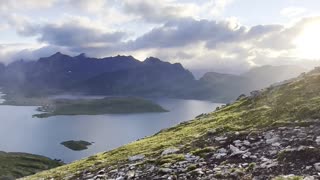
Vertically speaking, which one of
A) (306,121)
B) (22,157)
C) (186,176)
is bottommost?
(22,157)

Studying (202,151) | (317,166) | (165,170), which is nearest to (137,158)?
(202,151)

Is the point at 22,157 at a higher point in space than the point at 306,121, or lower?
lower

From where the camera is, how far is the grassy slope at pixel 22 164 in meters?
134

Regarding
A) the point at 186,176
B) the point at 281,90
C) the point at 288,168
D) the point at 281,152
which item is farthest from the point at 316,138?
the point at 281,90

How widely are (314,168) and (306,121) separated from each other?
355 inches

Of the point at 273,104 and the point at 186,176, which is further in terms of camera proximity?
the point at 273,104

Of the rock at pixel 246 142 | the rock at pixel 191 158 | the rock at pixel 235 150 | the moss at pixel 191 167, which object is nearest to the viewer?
the moss at pixel 191 167

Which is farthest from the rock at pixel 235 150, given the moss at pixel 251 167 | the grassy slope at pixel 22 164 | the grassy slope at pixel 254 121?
the grassy slope at pixel 22 164

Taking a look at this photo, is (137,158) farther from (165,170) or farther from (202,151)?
(165,170)

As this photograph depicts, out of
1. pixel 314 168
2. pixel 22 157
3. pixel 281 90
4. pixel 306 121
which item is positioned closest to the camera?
pixel 314 168

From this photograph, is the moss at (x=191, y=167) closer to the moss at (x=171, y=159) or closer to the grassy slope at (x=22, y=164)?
the moss at (x=171, y=159)

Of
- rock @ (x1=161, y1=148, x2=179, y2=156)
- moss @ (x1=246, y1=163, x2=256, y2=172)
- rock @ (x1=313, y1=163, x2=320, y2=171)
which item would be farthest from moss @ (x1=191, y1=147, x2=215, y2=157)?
rock @ (x1=313, y1=163, x2=320, y2=171)

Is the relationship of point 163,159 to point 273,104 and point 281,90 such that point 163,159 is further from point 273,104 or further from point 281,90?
point 281,90

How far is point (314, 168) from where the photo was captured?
638 inches
